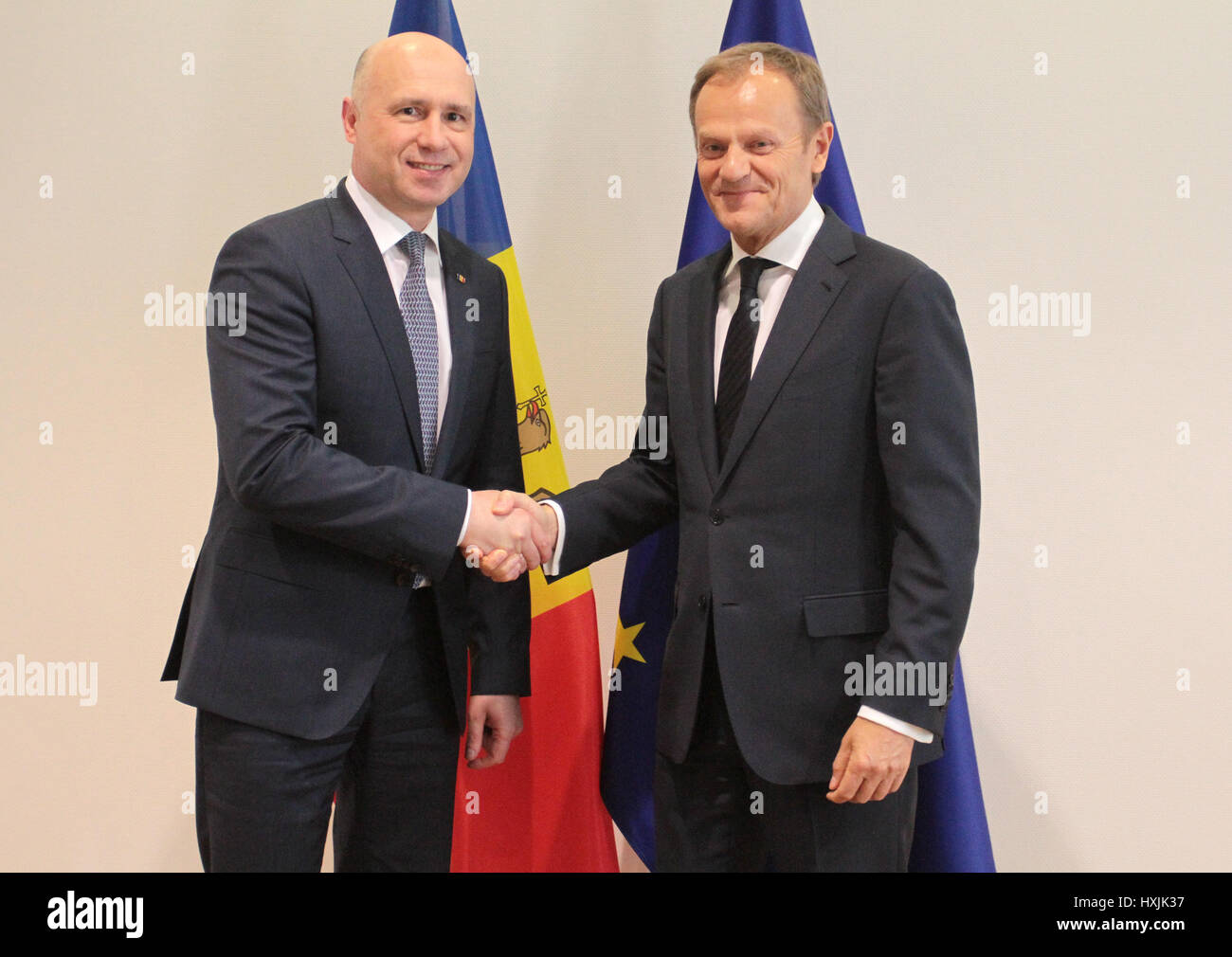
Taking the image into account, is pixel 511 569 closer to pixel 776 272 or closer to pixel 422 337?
pixel 422 337

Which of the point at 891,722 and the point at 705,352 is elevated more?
the point at 705,352

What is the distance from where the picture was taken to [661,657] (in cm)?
257

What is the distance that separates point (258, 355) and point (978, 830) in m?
1.91

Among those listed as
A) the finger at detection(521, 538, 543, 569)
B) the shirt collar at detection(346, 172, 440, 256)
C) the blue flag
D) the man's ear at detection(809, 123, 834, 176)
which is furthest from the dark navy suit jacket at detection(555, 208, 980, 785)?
the shirt collar at detection(346, 172, 440, 256)

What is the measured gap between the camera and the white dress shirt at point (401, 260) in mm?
2020

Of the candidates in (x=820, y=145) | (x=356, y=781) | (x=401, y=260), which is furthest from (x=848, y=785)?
(x=401, y=260)

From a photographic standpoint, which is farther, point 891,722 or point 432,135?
point 432,135

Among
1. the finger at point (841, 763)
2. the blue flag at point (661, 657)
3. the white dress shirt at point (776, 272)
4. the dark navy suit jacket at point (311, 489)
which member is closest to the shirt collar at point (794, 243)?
the white dress shirt at point (776, 272)

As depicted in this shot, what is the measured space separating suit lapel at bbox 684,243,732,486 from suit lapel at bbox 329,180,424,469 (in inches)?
21.4

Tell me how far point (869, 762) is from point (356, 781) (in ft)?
3.34

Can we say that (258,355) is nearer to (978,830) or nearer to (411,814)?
(411,814)

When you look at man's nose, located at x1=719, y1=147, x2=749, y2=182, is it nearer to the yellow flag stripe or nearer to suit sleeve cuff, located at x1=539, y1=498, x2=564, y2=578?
suit sleeve cuff, located at x1=539, y1=498, x2=564, y2=578
